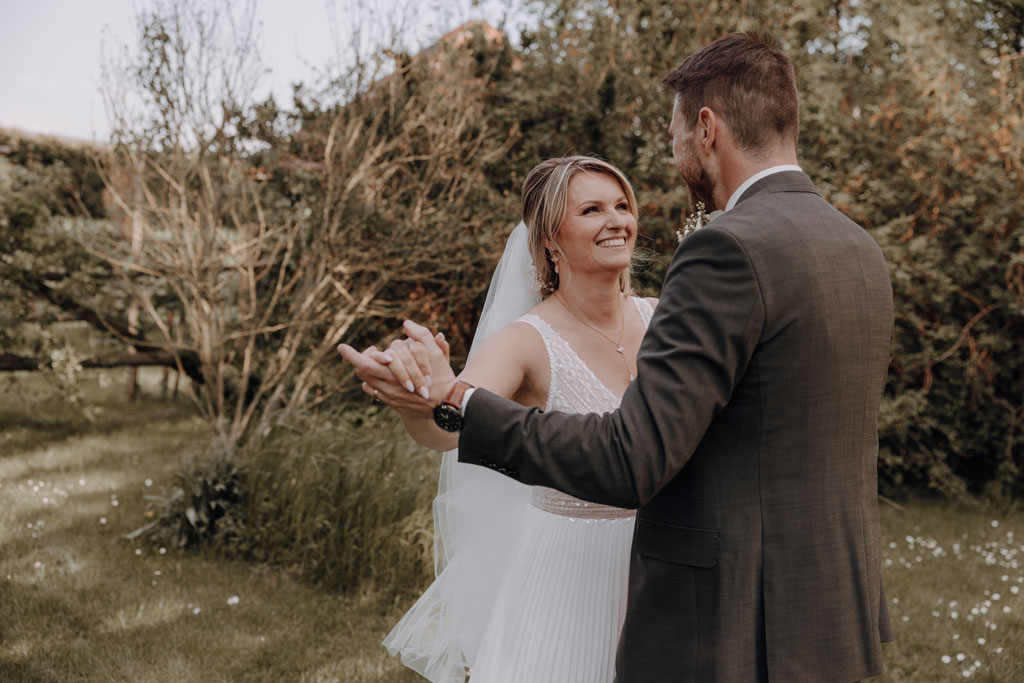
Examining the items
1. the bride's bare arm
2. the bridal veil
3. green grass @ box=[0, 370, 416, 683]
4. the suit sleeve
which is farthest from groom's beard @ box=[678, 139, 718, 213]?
green grass @ box=[0, 370, 416, 683]

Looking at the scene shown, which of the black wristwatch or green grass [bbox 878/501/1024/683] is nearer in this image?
the black wristwatch

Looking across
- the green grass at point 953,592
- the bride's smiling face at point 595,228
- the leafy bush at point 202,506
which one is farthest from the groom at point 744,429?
the leafy bush at point 202,506

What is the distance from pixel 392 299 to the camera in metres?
7.15

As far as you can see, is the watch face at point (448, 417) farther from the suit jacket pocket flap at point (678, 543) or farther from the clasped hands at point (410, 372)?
the suit jacket pocket flap at point (678, 543)

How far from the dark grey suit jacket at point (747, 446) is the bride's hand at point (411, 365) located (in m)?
0.11

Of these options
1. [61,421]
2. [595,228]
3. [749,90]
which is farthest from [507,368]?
[61,421]

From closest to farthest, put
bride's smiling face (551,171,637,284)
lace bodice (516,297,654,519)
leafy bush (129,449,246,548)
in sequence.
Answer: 1. lace bodice (516,297,654,519)
2. bride's smiling face (551,171,637,284)
3. leafy bush (129,449,246,548)

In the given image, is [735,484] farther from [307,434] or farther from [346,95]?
[346,95]

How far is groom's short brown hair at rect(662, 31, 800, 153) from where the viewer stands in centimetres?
157

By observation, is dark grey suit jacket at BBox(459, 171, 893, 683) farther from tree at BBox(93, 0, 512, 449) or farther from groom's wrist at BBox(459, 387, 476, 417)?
tree at BBox(93, 0, 512, 449)

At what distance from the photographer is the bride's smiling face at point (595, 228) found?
2.47m

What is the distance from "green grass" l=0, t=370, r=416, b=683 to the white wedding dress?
149 cm

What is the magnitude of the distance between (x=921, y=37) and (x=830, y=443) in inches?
278

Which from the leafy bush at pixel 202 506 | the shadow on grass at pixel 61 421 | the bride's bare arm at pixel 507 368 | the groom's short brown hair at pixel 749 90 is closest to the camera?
the groom's short brown hair at pixel 749 90
